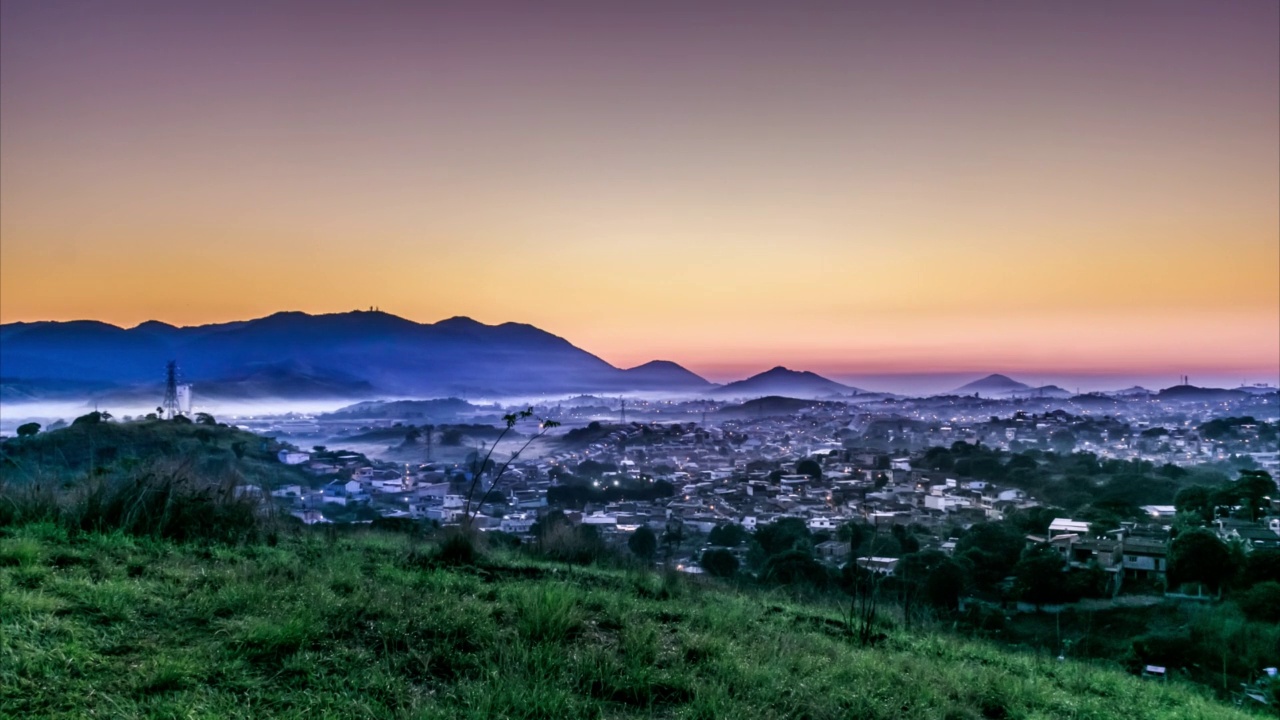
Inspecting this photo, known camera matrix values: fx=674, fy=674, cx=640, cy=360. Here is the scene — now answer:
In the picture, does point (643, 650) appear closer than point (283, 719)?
No

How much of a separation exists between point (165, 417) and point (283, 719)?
2103 cm

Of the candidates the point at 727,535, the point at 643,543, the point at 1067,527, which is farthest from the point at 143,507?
the point at 1067,527

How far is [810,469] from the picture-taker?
21641 mm

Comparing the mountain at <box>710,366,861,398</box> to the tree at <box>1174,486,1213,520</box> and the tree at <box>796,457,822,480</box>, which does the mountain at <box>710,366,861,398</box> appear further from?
the tree at <box>1174,486,1213,520</box>

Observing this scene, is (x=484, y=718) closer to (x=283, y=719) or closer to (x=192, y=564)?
(x=283, y=719)

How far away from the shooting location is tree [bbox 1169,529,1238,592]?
13.0 metres

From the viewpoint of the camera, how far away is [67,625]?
4230mm

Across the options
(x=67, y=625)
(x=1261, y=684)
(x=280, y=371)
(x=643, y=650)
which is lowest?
(x=1261, y=684)

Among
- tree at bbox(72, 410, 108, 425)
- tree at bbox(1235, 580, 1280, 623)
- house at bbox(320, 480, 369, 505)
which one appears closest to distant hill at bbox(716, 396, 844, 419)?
house at bbox(320, 480, 369, 505)

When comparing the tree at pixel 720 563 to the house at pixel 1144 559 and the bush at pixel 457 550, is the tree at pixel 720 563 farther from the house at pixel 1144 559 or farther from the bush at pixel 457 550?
the house at pixel 1144 559

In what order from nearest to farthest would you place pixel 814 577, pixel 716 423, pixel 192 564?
pixel 192 564 → pixel 814 577 → pixel 716 423

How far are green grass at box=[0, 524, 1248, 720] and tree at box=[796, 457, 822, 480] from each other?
47.4 ft

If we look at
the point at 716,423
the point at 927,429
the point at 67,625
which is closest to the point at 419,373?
the point at 716,423

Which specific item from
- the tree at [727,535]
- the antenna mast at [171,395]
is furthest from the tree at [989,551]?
the antenna mast at [171,395]
